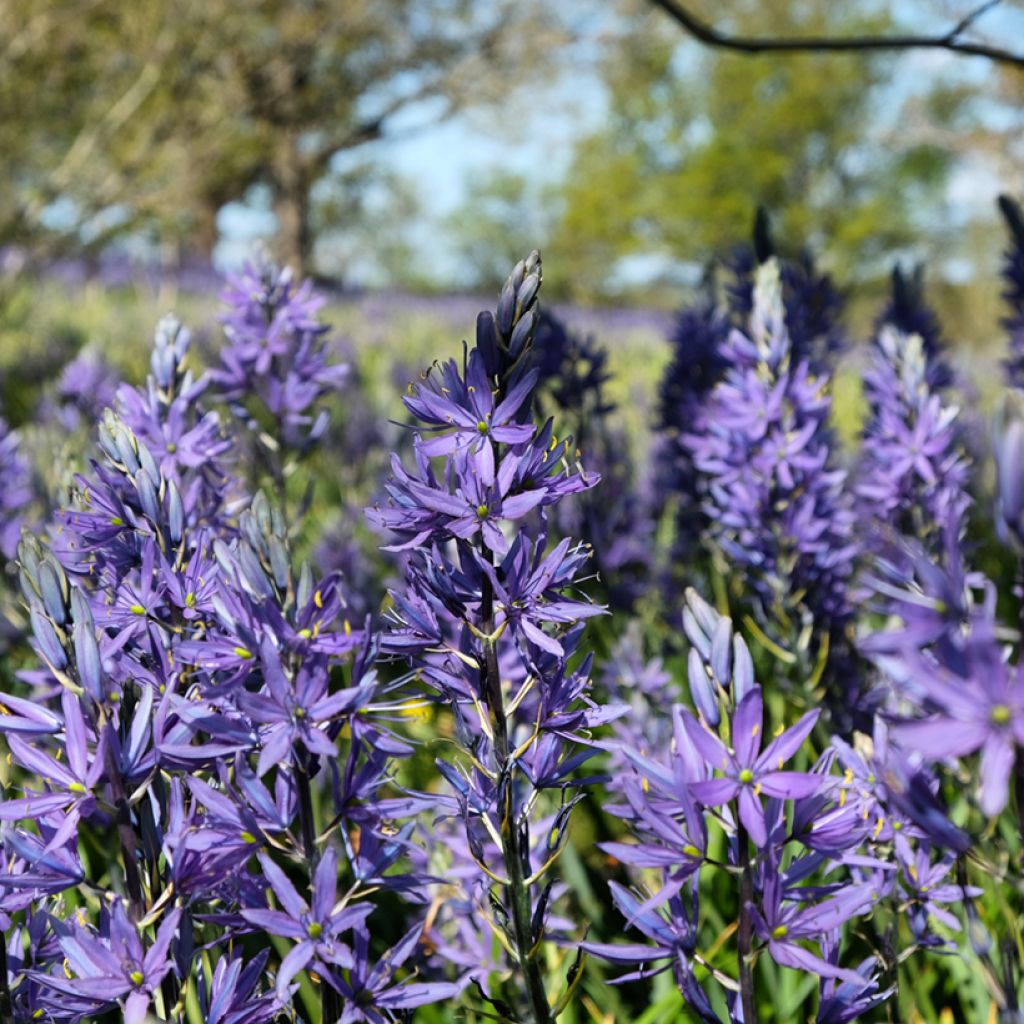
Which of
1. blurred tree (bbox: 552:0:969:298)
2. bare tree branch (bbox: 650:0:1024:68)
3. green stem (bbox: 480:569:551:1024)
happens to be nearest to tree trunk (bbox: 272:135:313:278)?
bare tree branch (bbox: 650:0:1024:68)

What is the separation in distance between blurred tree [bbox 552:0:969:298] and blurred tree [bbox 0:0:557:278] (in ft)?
64.5

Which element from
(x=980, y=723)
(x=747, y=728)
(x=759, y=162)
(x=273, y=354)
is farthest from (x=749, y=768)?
(x=759, y=162)

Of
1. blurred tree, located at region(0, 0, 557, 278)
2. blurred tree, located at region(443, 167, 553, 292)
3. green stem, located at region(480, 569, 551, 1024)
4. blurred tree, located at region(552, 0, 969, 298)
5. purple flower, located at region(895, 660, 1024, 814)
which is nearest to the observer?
purple flower, located at region(895, 660, 1024, 814)

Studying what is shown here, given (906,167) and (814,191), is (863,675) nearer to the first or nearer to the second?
(814,191)

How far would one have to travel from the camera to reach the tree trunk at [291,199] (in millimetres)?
16000

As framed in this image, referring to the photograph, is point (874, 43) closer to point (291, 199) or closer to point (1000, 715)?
point (1000, 715)

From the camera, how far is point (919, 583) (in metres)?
1.36

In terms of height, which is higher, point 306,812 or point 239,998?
point 306,812

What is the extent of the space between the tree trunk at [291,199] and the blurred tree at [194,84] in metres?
0.03

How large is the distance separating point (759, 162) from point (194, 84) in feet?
103

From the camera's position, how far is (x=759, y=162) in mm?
34969

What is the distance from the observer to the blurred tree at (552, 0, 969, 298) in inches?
1372

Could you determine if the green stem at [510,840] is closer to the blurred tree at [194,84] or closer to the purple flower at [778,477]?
the purple flower at [778,477]

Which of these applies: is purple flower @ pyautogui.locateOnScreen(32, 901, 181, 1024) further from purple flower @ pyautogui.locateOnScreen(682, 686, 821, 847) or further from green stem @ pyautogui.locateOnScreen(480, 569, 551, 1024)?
purple flower @ pyautogui.locateOnScreen(682, 686, 821, 847)
